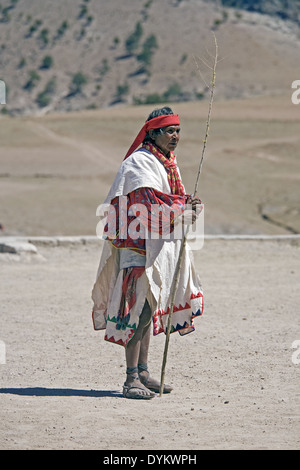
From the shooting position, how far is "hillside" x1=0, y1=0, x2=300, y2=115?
233ft

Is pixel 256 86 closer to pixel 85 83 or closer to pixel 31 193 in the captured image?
pixel 85 83

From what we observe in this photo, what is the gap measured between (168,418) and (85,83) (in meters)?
71.6

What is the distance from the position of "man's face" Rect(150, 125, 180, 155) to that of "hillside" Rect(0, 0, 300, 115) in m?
57.7

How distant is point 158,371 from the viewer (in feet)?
21.1

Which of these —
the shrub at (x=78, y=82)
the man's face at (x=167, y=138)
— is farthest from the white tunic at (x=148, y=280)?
the shrub at (x=78, y=82)

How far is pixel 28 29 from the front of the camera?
8875 centimetres

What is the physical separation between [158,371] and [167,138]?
1931mm

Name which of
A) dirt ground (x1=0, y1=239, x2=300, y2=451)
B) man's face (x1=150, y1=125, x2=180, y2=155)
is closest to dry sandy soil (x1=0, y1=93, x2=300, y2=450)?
dirt ground (x1=0, y1=239, x2=300, y2=451)

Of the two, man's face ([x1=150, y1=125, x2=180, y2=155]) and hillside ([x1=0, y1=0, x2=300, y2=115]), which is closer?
man's face ([x1=150, y1=125, x2=180, y2=155])

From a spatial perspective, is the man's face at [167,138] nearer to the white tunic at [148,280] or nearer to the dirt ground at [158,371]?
the white tunic at [148,280]

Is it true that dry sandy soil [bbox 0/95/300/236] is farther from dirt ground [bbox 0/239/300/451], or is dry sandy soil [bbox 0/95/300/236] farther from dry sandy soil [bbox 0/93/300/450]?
dirt ground [bbox 0/239/300/451]

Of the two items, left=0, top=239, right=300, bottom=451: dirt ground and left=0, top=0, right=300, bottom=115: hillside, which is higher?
left=0, top=239, right=300, bottom=451: dirt ground

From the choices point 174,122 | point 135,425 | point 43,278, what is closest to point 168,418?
point 135,425

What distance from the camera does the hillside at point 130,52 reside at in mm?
71125
